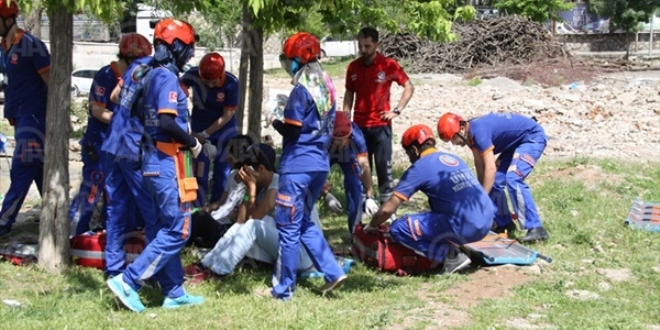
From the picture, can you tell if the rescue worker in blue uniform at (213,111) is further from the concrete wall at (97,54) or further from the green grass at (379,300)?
the concrete wall at (97,54)

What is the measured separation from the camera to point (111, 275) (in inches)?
249

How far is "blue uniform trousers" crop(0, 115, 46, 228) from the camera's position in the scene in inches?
281

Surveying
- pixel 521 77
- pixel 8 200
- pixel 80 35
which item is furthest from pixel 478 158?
pixel 80 35

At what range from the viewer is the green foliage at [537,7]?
43219mm

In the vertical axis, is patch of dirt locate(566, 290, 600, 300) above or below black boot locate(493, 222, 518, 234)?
below

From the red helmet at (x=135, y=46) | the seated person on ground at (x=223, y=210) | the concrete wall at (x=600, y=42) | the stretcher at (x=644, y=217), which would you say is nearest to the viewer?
the red helmet at (x=135, y=46)

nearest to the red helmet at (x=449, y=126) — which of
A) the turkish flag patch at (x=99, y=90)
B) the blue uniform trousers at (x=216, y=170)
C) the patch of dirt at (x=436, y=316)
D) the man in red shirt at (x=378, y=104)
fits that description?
the man in red shirt at (x=378, y=104)

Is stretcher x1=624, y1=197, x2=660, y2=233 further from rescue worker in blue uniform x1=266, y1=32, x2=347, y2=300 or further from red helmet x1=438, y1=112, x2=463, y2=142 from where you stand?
rescue worker in blue uniform x1=266, y1=32, x2=347, y2=300

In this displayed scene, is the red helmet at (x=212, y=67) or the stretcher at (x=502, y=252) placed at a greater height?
the red helmet at (x=212, y=67)

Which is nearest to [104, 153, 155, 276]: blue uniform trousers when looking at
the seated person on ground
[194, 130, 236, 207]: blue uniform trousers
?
the seated person on ground

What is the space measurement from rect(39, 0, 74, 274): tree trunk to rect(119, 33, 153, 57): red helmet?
0.46 metres

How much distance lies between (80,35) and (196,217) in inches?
1240

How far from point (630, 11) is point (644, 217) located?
119 feet

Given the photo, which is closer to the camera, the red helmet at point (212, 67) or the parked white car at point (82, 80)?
the red helmet at point (212, 67)
